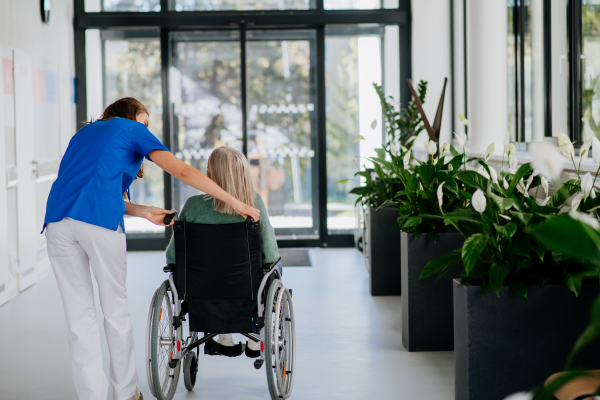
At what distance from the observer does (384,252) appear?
4.64 m

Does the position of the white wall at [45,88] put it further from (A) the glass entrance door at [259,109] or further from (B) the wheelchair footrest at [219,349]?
(B) the wheelchair footrest at [219,349]

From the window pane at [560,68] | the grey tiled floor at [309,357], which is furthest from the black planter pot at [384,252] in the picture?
the window pane at [560,68]

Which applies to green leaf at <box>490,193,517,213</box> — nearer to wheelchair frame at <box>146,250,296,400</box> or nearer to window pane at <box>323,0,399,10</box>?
wheelchair frame at <box>146,250,296,400</box>

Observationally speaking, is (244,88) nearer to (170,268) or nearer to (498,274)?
(170,268)

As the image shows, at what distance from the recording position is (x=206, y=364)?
3258 millimetres

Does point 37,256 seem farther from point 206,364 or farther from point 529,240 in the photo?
point 529,240

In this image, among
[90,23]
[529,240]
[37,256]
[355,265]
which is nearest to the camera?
[529,240]

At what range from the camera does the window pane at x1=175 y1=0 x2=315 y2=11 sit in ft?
22.9

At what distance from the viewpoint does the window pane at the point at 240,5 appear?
6965 mm

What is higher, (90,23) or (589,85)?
(90,23)

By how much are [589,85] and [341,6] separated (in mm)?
3503

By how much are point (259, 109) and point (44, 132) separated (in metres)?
2.38

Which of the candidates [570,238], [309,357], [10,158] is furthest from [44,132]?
[570,238]

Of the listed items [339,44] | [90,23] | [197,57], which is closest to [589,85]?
[339,44]
